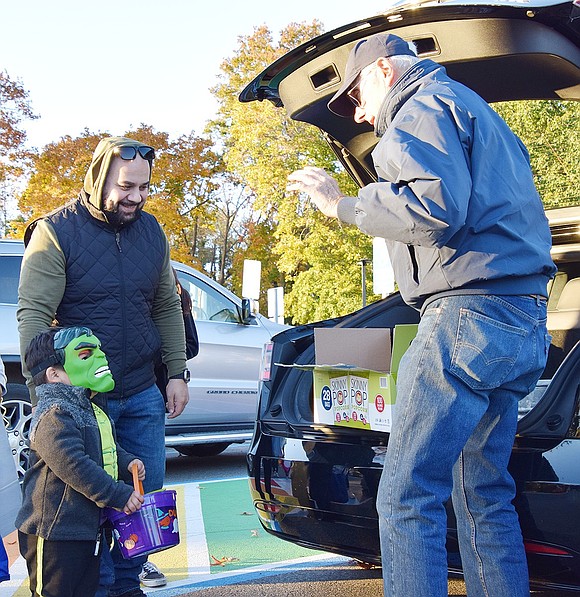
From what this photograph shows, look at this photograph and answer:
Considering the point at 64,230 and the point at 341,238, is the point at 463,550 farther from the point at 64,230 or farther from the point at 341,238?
the point at 341,238

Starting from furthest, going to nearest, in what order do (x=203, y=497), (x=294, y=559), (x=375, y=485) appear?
(x=203, y=497), (x=294, y=559), (x=375, y=485)

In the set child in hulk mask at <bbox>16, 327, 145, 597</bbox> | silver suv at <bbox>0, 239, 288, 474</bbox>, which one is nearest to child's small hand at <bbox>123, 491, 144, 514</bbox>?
child in hulk mask at <bbox>16, 327, 145, 597</bbox>

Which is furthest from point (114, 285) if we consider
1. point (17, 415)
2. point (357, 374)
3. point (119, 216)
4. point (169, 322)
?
point (17, 415)

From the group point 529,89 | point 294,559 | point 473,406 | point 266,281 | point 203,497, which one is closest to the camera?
point 473,406

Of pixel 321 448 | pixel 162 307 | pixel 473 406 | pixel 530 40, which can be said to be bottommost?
pixel 321 448

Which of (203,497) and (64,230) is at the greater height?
(64,230)

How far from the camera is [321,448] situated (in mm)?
3227

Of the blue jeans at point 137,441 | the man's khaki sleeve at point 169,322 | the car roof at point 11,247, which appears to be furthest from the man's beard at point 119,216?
the car roof at point 11,247

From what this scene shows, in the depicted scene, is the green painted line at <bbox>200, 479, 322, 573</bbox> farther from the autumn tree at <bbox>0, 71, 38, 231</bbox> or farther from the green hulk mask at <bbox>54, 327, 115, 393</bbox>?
the autumn tree at <bbox>0, 71, 38, 231</bbox>

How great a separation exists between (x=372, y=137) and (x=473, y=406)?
Result: 1.64 metres

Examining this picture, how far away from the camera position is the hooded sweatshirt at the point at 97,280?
328 centimetres

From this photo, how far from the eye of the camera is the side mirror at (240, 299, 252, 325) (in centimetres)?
727

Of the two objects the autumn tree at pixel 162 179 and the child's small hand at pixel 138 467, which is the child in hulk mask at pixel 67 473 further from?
the autumn tree at pixel 162 179

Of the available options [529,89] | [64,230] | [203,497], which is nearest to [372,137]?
[529,89]
